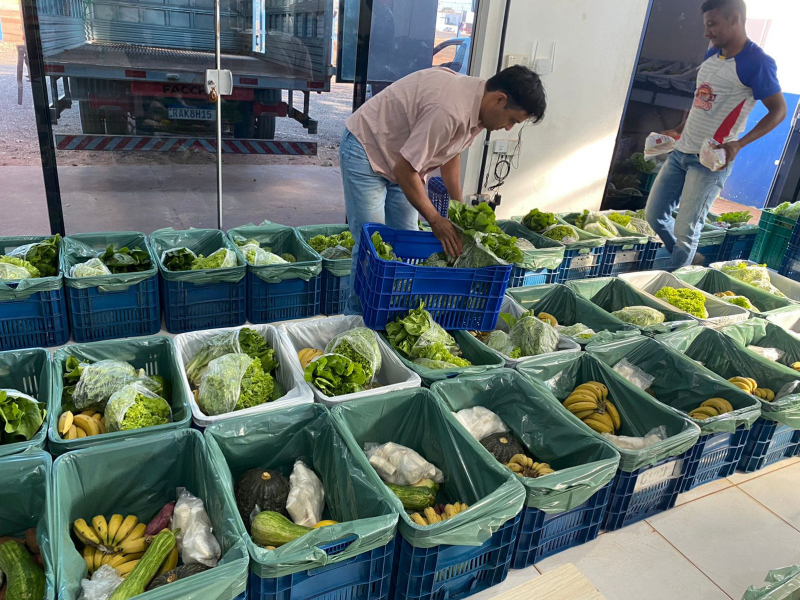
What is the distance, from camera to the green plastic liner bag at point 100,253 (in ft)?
9.30

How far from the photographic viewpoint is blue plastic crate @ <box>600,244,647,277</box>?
4.15 meters

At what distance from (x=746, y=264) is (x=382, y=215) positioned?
8.57 ft

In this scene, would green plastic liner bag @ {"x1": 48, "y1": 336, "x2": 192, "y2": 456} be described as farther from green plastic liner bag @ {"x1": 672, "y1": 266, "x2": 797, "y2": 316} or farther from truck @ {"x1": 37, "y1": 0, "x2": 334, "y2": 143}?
green plastic liner bag @ {"x1": 672, "y1": 266, "x2": 797, "y2": 316}

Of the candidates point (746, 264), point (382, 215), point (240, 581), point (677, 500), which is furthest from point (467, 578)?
point (746, 264)

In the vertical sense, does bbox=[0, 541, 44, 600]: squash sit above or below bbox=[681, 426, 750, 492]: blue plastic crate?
above

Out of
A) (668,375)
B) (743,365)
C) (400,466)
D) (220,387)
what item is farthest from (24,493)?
(743,365)

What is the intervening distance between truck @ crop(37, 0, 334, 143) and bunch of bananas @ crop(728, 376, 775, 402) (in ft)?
11.1

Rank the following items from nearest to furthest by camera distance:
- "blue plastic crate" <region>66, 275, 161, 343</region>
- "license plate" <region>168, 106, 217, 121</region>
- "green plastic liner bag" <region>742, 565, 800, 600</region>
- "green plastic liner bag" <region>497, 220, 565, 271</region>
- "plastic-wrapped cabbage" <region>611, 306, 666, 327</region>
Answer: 1. "green plastic liner bag" <region>742, 565, 800, 600</region>
2. "blue plastic crate" <region>66, 275, 161, 343</region>
3. "plastic-wrapped cabbage" <region>611, 306, 666, 327</region>
4. "green plastic liner bag" <region>497, 220, 565, 271</region>
5. "license plate" <region>168, 106, 217, 121</region>

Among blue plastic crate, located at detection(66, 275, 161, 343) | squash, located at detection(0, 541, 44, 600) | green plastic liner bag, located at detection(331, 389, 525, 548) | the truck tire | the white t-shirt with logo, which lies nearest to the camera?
squash, located at detection(0, 541, 44, 600)

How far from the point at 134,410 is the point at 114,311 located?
4.25 feet

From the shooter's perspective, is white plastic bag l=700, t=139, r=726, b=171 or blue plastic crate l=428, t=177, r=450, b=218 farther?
blue plastic crate l=428, t=177, r=450, b=218

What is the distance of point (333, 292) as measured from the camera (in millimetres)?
3465

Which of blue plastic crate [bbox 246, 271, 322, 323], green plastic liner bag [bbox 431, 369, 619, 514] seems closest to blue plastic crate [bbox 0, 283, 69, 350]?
blue plastic crate [bbox 246, 271, 322, 323]

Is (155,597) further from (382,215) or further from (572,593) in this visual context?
(382,215)
